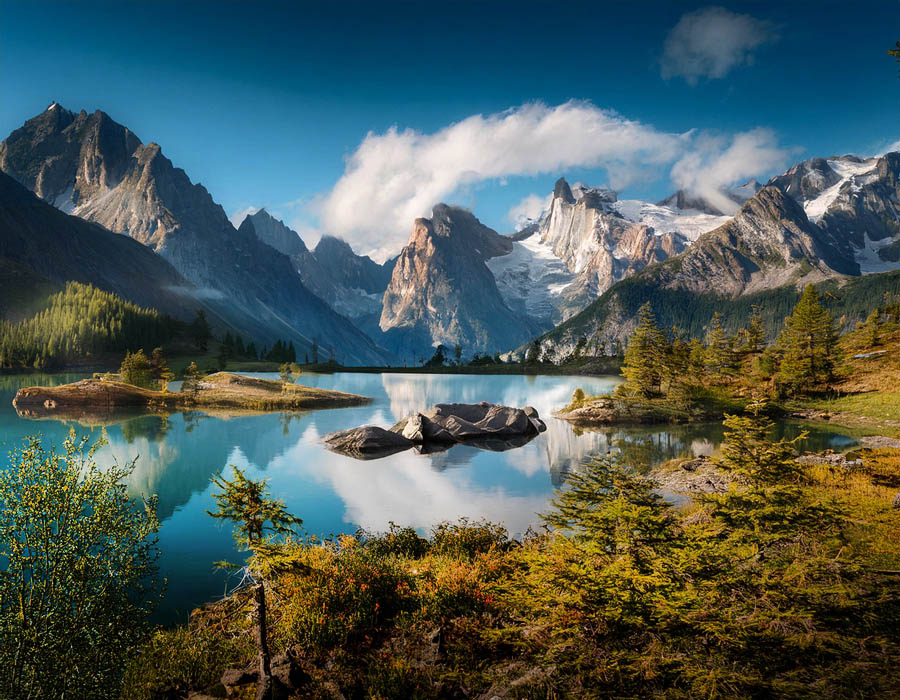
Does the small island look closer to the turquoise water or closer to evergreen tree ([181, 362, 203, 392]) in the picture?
evergreen tree ([181, 362, 203, 392])

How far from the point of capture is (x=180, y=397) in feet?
237

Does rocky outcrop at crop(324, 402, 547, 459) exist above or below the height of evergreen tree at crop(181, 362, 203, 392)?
below

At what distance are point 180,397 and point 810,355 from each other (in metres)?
94.5

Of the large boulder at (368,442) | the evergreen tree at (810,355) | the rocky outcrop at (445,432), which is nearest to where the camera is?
the large boulder at (368,442)

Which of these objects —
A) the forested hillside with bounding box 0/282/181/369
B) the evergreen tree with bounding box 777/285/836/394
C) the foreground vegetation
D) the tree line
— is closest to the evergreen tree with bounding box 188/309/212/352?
the forested hillside with bounding box 0/282/181/369

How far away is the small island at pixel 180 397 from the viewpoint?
63.4 metres

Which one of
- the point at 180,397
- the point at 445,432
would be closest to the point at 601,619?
the point at 445,432

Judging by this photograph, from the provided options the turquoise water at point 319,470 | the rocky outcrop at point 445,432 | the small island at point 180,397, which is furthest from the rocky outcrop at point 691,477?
the small island at point 180,397

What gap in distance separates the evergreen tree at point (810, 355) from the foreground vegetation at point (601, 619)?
70903 millimetres

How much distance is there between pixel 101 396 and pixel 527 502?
64.6 meters

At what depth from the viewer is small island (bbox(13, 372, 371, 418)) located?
2498 inches

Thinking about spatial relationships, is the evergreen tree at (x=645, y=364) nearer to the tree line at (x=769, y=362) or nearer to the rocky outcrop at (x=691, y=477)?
the tree line at (x=769, y=362)

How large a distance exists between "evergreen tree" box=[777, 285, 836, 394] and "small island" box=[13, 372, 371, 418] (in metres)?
64.7

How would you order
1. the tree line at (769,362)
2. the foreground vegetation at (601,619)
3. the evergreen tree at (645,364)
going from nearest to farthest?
the foreground vegetation at (601,619)
the tree line at (769,362)
the evergreen tree at (645,364)
